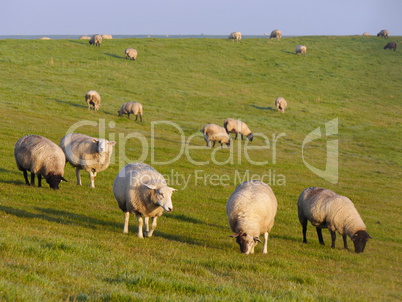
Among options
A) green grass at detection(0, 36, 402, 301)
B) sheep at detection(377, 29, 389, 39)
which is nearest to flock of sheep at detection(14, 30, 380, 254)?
green grass at detection(0, 36, 402, 301)

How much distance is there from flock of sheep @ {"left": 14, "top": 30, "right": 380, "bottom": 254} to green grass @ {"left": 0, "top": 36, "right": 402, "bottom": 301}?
646mm

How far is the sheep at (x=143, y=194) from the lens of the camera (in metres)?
13.2

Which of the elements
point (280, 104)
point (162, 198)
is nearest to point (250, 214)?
point (162, 198)

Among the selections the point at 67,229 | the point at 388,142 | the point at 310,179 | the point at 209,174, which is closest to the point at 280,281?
the point at 67,229

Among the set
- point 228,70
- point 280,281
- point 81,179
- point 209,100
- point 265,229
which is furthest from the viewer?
point 228,70

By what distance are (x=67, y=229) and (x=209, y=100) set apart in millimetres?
43148

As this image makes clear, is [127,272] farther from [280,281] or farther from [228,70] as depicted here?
[228,70]

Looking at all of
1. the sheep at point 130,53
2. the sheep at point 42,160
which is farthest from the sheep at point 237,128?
the sheep at point 130,53

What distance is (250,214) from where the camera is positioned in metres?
13.3

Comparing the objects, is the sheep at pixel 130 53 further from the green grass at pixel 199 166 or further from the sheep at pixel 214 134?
the sheep at pixel 214 134

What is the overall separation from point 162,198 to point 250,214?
8.12ft

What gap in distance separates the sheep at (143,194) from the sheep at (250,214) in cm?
188

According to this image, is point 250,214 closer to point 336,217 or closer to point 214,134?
point 336,217

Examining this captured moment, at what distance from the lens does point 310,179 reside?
2983 centimetres
